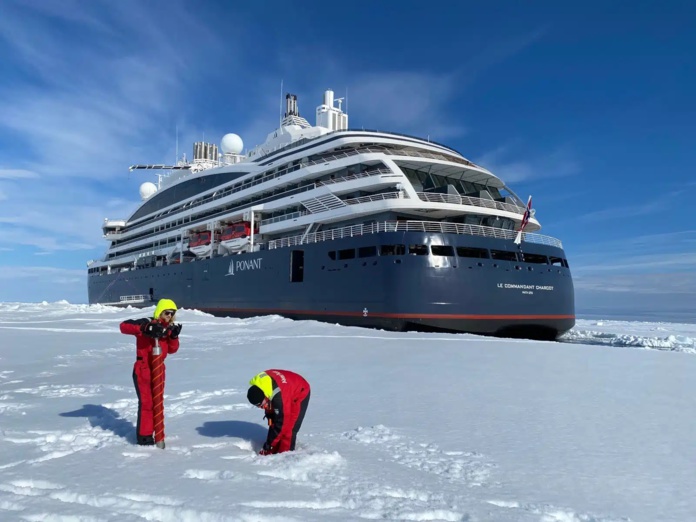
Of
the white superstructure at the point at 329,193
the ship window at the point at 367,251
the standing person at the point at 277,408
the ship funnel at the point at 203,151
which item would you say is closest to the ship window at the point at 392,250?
the ship window at the point at 367,251

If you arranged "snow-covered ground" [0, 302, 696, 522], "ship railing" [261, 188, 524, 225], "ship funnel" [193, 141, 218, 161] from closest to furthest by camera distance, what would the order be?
"snow-covered ground" [0, 302, 696, 522] → "ship railing" [261, 188, 524, 225] → "ship funnel" [193, 141, 218, 161]

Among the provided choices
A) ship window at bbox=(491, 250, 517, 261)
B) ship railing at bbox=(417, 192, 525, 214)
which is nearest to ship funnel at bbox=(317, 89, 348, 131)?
ship railing at bbox=(417, 192, 525, 214)

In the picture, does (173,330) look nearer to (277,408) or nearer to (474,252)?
(277,408)

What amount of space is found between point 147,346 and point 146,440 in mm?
797

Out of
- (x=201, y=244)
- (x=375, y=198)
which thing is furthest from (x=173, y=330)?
(x=201, y=244)

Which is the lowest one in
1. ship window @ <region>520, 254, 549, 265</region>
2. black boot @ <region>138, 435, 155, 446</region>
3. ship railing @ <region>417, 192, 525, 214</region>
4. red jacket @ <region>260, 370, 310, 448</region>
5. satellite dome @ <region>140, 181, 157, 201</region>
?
black boot @ <region>138, 435, 155, 446</region>

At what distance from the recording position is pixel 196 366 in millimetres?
8453

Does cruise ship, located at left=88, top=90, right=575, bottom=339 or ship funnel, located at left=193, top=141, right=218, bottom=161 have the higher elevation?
ship funnel, located at left=193, top=141, right=218, bottom=161

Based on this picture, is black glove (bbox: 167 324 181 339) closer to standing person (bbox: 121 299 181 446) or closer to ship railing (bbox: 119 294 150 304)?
standing person (bbox: 121 299 181 446)

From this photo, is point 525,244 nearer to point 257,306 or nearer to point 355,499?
point 257,306

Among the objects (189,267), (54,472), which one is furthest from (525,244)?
(189,267)

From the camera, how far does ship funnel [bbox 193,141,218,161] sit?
4184cm

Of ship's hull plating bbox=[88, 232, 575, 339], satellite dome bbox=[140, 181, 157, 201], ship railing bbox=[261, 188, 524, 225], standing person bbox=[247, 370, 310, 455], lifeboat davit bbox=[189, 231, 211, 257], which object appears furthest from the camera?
satellite dome bbox=[140, 181, 157, 201]

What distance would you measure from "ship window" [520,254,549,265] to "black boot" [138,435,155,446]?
631 inches
